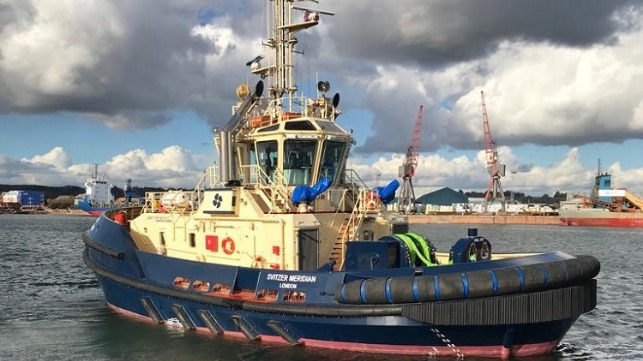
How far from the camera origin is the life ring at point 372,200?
1083cm

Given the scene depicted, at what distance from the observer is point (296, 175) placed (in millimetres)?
10938

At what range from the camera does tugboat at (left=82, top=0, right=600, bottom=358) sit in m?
8.33

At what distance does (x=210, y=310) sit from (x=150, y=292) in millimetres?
1572

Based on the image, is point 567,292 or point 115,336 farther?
point 115,336

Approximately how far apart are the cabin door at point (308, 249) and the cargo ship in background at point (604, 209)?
7092cm

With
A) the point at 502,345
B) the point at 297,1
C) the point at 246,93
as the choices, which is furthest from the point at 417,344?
the point at 297,1

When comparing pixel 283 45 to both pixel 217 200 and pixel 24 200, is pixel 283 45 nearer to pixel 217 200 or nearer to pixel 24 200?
pixel 217 200

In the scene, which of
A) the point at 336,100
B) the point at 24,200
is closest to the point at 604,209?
the point at 336,100

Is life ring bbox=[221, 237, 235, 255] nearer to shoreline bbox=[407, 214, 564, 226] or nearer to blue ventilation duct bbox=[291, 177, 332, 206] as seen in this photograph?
blue ventilation duct bbox=[291, 177, 332, 206]

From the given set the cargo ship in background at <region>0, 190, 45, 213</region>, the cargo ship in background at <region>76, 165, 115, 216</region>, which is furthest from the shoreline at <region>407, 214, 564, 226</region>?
the cargo ship in background at <region>0, 190, 45, 213</region>

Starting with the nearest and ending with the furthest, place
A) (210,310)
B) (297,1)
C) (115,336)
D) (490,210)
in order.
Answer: (210,310) → (115,336) → (297,1) → (490,210)

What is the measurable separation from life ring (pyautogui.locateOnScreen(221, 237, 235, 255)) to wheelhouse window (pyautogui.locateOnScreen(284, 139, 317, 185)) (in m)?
1.52

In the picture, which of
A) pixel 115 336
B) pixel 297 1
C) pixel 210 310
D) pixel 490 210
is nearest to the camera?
pixel 210 310

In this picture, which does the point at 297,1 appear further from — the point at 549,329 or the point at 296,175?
the point at 549,329
